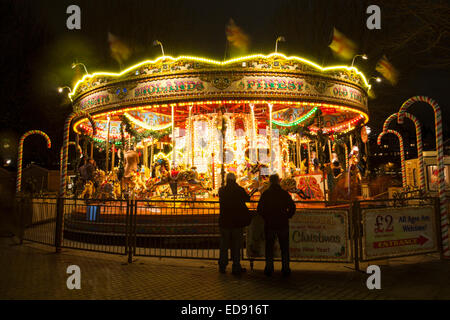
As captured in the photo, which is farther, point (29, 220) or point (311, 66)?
point (311, 66)

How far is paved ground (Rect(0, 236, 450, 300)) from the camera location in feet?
13.8

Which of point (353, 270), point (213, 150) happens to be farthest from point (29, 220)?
point (353, 270)

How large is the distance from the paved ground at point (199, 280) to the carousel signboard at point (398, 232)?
341mm

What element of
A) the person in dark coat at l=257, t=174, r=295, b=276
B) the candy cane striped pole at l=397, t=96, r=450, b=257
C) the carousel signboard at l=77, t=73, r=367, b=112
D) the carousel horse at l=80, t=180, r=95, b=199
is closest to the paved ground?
the person in dark coat at l=257, t=174, r=295, b=276

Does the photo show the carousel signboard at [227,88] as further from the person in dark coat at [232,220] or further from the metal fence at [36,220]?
the person in dark coat at [232,220]

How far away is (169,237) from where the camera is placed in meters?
7.45

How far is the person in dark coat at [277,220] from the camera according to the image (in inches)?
199

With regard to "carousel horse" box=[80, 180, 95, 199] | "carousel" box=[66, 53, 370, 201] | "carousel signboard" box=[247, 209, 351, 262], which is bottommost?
"carousel signboard" box=[247, 209, 351, 262]

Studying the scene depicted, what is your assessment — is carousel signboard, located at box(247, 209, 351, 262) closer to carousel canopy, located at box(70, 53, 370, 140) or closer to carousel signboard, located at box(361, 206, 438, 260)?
carousel signboard, located at box(361, 206, 438, 260)

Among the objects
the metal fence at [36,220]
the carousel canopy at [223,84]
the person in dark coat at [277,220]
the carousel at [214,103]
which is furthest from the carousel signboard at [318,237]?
the metal fence at [36,220]

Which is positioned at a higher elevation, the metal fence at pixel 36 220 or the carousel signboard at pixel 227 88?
the carousel signboard at pixel 227 88

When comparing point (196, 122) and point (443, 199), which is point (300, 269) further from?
point (196, 122)

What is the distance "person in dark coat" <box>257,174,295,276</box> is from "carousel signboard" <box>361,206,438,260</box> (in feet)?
4.71

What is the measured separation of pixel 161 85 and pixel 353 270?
7.63 metres
